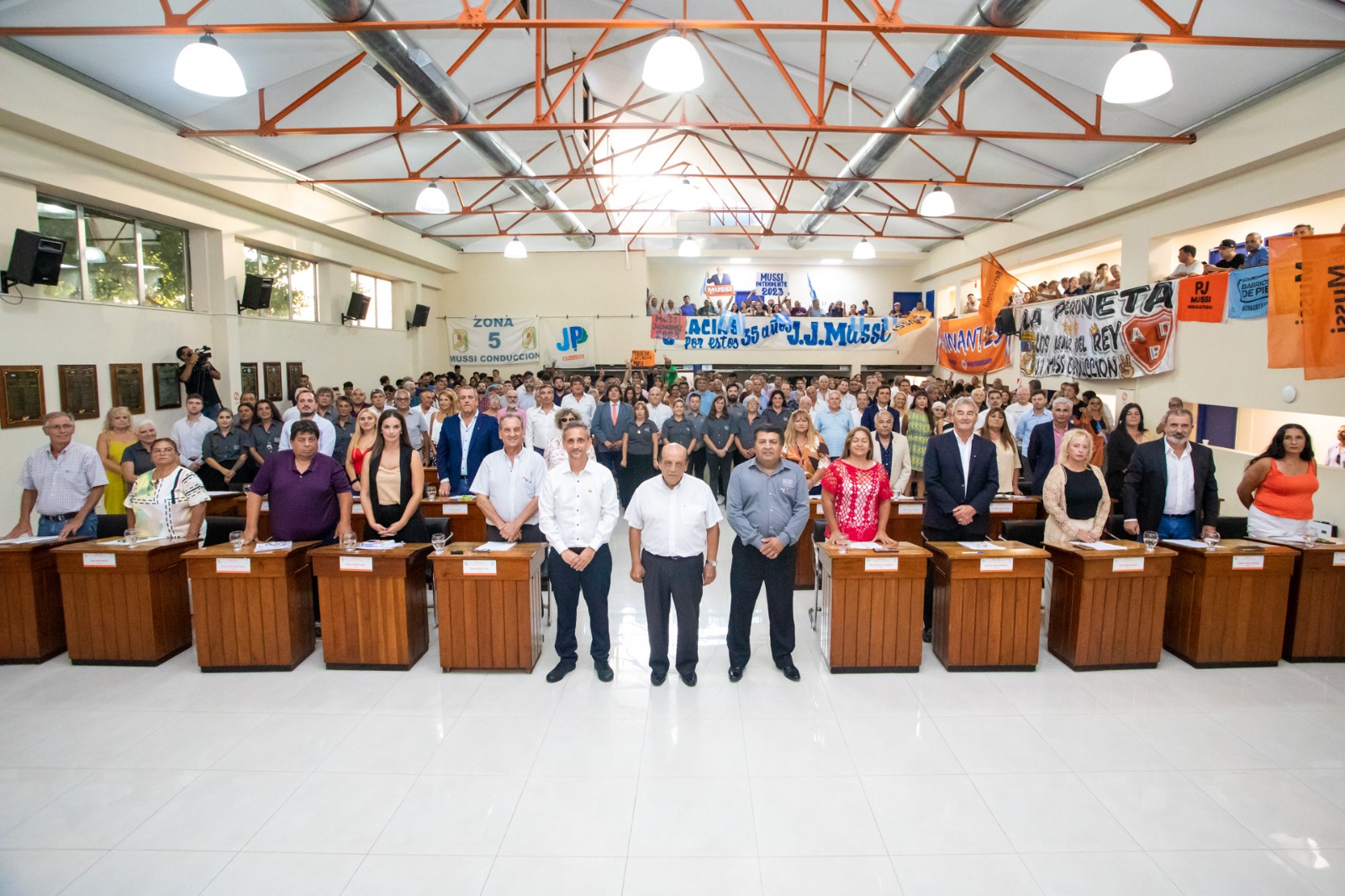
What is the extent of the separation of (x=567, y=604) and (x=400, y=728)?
3.79 ft

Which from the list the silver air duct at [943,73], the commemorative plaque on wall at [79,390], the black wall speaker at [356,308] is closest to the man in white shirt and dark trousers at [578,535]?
the silver air duct at [943,73]

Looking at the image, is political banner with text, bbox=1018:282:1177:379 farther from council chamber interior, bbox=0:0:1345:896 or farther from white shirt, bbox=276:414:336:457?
white shirt, bbox=276:414:336:457

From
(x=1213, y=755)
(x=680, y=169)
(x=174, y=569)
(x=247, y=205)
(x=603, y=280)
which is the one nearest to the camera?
(x=1213, y=755)

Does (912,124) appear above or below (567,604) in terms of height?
above

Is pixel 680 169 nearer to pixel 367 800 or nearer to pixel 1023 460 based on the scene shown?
pixel 1023 460

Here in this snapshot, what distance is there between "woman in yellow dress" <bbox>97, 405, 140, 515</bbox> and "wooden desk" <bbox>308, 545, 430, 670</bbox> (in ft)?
9.04

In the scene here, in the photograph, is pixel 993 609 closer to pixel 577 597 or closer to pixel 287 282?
pixel 577 597

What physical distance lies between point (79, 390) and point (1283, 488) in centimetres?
1070

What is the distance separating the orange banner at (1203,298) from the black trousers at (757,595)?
258 inches

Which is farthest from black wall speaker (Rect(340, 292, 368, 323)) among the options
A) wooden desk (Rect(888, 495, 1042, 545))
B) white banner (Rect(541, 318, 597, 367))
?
wooden desk (Rect(888, 495, 1042, 545))

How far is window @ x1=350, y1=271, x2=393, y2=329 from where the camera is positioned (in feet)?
44.2

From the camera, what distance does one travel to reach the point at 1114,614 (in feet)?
14.6

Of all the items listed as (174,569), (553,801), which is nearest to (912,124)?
(553,801)

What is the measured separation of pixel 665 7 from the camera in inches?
334
